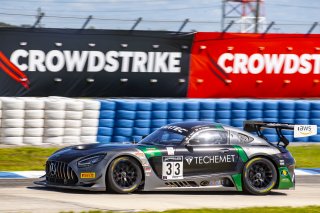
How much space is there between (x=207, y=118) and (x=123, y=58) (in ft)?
10.0

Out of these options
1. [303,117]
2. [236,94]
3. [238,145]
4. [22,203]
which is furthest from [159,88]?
[22,203]

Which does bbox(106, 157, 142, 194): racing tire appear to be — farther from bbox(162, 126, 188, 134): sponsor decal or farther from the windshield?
bbox(162, 126, 188, 134): sponsor decal

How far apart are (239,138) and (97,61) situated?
8.28m

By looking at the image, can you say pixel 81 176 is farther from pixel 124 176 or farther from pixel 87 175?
→ pixel 124 176

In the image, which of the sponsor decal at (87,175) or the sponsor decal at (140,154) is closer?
the sponsor decal at (87,175)

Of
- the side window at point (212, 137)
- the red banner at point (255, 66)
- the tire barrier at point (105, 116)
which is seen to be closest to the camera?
the side window at point (212, 137)

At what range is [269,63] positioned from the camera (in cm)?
2212

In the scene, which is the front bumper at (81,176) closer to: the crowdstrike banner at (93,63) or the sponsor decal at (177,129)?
the sponsor decal at (177,129)

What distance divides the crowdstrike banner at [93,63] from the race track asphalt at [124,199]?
21.6 feet

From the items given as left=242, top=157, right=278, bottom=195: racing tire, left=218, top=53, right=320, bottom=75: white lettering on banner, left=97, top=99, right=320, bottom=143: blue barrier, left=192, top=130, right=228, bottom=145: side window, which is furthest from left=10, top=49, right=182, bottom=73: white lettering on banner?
left=242, top=157, right=278, bottom=195: racing tire

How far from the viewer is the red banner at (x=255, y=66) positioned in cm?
2159

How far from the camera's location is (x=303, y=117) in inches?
787

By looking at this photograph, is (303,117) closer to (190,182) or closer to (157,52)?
(157,52)

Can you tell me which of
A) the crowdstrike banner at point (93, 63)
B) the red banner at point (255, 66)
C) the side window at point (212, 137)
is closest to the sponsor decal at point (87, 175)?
the side window at point (212, 137)
